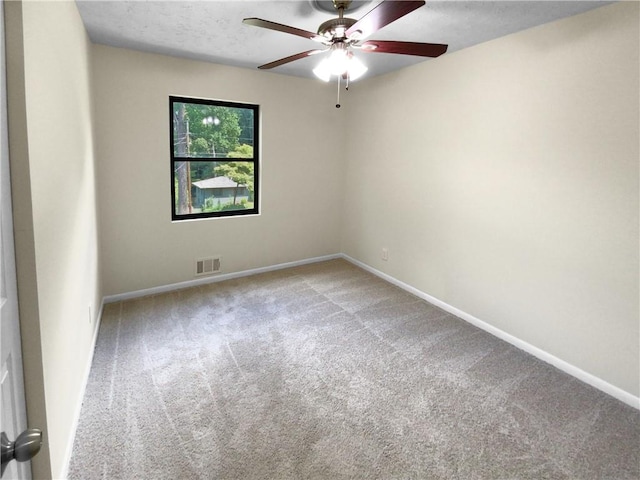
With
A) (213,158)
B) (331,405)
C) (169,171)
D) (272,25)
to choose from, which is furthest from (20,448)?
(213,158)

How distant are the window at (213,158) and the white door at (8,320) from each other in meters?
2.64

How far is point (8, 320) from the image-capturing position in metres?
1.09

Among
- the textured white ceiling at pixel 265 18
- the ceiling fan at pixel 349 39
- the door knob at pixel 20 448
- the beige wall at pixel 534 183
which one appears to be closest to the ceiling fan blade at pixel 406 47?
the ceiling fan at pixel 349 39

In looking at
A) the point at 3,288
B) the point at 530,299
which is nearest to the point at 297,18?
the point at 3,288

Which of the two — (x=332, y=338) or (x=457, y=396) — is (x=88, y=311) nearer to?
(x=332, y=338)

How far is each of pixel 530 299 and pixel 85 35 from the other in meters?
3.80

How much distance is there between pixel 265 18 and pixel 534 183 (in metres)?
2.19

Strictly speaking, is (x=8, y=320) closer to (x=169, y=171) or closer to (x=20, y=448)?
(x=20, y=448)

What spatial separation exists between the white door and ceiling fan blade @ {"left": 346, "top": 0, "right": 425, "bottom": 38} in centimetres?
135

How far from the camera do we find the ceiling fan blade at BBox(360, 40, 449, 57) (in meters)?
2.00

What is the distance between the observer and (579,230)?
2.41 metres

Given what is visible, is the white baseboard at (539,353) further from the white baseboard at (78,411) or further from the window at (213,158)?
the white baseboard at (78,411)

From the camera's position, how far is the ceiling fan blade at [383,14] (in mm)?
1501

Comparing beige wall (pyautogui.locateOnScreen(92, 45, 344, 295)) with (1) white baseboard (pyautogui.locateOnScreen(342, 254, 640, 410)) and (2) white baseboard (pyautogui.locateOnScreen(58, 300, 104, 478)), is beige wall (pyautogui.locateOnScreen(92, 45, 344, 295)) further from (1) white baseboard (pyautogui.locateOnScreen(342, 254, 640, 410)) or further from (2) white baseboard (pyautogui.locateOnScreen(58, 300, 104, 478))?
(1) white baseboard (pyautogui.locateOnScreen(342, 254, 640, 410))
